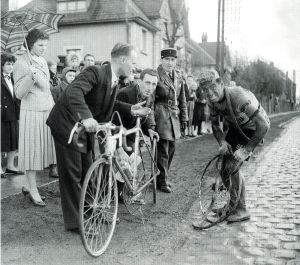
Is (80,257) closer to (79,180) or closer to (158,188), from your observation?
(79,180)

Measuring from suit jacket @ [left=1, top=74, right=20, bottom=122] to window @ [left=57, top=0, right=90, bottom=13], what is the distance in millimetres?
23808

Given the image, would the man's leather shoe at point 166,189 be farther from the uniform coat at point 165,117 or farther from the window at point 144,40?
the window at point 144,40

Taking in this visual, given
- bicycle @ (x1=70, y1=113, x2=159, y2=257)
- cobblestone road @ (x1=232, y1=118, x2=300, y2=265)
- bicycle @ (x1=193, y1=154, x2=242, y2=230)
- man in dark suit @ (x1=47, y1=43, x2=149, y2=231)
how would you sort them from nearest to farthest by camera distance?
bicycle @ (x1=70, y1=113, x2=159, y2=257) < cobblestone road @ (x1=232, y1=118, x2=300, y2=265) < man in dark suit @ (x1=47, y1=43, x2=149, y2=231) < bicycle @ (x1=193, y1=154, x2=242, y2=230)

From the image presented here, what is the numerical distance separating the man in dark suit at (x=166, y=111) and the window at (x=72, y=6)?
25337mm

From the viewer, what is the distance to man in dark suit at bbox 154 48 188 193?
695 cm

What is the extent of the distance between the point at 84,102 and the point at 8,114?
172 inches

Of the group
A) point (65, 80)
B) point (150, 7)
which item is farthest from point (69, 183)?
point (150, 7)

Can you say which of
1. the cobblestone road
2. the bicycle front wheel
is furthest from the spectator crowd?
the cobblestone road

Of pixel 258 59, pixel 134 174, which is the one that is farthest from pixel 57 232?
pixel 258 59

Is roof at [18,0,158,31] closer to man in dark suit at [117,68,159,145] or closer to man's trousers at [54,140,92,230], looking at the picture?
man in dark suit at [117,68,159,145]

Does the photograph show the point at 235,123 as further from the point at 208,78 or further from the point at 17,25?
the point at 17,25

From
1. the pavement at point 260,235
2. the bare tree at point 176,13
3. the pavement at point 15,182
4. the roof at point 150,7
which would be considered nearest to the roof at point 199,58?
the bare tree at point 176,13

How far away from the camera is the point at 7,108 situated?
8258 mm

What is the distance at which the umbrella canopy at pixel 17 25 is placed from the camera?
656cm
